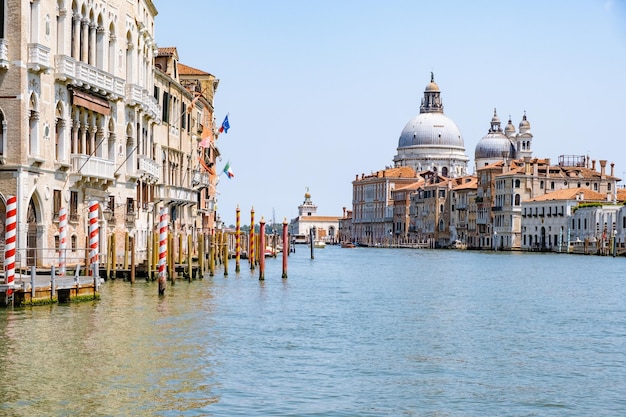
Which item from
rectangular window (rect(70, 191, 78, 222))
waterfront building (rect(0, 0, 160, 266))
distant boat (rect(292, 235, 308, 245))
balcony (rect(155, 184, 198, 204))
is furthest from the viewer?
distant boat (rect(292, 235, 308, 245))

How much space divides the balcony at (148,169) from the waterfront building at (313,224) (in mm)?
148118

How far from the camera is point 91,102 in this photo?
2984 cm

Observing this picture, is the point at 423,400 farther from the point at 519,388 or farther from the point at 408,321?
the point at 408,321

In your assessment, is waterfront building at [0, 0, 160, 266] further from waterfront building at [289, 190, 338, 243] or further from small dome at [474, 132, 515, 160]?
waterfront building at [289, 190, 338, 243]

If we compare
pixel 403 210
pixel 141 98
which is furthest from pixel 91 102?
pixel 403 210

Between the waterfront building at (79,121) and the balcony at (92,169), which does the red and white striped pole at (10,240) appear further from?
the balcony at (92,169)

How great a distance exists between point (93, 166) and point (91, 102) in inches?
60.1

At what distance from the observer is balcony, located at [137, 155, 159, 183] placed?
3497 centimetres

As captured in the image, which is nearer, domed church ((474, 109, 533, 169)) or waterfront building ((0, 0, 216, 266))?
waterfront building ((0, 0, 216, 266))

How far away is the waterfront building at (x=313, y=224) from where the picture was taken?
620ft

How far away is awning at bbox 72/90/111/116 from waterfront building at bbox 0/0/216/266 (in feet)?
0.10

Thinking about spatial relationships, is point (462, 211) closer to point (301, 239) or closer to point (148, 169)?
point (301, 239)

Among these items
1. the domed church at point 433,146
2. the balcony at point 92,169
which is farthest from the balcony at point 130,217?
the domed church at point 433,146

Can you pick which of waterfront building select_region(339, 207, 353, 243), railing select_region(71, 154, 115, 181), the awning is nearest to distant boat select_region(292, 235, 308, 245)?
waterfront building select_region(339, 207, 353, 243)
